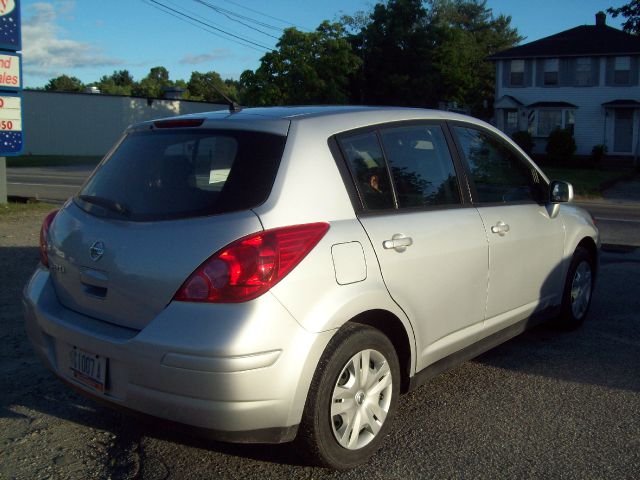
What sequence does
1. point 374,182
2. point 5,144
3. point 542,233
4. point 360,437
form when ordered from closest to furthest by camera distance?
point 360,437 → point 374,182 → point 542,233 → point 5,144

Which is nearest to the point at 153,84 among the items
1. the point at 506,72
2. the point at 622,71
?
the point at 506,72

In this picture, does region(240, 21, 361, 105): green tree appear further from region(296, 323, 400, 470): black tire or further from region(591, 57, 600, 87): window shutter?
region(296, 323, 400, 470): black tire

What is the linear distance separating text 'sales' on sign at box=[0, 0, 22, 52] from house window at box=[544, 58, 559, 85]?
32558 millimetres

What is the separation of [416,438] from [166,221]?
1803mm

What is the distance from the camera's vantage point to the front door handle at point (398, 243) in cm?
363

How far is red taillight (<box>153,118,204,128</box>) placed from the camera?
3789 millimetres

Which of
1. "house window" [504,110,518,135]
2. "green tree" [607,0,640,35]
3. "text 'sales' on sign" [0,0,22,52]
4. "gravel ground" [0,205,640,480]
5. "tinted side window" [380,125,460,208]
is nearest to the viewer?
"gravel ground" [0,205,640,480]

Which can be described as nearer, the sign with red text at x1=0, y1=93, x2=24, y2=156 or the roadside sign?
the roadside sign

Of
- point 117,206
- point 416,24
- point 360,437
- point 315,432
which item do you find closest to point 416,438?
point 360,437

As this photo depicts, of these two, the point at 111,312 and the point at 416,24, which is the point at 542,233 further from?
the point at 416,24

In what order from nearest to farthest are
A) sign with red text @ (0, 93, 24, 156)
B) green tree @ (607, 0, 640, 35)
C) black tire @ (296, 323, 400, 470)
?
black tire @ (296, 323, 400, 470) < sign with red text @ (0, 93, 24, 156) < green tree @ (607, 0, 640, 35)

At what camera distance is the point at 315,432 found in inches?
129

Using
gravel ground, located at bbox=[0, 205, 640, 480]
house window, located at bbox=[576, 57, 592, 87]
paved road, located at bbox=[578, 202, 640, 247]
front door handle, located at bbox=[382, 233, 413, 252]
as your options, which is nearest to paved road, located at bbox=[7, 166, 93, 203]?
paved road, located at bbox=[578, 202, 640, 247]

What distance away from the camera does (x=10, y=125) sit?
43.9 feet
